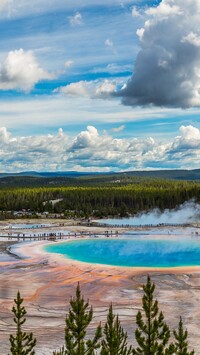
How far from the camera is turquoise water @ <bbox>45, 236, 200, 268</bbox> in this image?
55.4 metres

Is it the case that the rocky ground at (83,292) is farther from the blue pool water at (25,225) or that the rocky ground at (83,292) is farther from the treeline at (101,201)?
the treeline at (101,201)

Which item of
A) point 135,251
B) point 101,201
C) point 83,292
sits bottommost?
point 83,292

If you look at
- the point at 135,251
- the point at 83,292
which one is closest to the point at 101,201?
the point at 135,251

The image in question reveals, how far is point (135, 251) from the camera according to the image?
65.8 meters

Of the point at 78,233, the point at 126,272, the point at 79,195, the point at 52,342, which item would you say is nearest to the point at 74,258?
the point at 126,272

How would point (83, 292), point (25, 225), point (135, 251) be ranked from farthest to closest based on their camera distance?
point (25, 225)
point (135, 251)
point (83, 292)

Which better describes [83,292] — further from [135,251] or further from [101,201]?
[101,201]

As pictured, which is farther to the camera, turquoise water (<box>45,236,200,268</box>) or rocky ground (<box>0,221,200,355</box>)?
turquoise water (<box>45,236,200,268</box>)

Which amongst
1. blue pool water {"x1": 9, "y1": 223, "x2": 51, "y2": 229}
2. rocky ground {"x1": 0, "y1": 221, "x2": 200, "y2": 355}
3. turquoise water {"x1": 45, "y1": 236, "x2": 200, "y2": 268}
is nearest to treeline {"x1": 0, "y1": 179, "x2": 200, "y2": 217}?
blue pool water {"x1": 9, "y1": 223, "x2": 51, "y2": 229}

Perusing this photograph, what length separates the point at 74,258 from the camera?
2272 inches

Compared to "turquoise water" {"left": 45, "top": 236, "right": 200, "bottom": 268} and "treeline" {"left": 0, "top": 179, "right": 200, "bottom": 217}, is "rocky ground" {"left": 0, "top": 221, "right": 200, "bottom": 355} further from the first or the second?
"treeline" {"left": 0, "top": 179, "right": 200, "bottom": 217}

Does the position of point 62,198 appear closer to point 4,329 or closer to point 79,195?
point 79,195

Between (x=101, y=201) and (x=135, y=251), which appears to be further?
(x=101, y=201)

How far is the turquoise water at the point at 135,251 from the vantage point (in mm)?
55375
